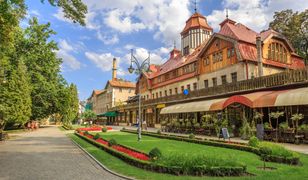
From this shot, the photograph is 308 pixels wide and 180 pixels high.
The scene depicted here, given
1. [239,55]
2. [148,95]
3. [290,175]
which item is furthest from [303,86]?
[148,95]

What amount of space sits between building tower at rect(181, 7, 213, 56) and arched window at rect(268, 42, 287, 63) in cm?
1884

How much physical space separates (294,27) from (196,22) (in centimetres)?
1927

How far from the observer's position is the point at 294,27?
4041 centimetres

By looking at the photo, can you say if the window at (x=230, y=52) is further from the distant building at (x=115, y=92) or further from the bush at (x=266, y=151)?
the distant building at (x=115, y=92)

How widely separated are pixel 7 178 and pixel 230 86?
21701mm

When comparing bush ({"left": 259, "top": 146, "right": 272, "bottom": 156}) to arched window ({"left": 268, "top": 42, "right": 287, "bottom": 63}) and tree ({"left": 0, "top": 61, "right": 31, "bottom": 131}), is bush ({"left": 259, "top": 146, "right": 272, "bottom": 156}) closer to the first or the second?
arched window ({"left": 268, "top": 42, "right": 287, "bottom": 63})

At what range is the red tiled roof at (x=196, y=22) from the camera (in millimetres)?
52625

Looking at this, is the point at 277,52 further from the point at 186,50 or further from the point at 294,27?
the point at 186,50

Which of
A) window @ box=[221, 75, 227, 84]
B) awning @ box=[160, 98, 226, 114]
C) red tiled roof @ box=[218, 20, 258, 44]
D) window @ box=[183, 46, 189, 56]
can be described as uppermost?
window @ box=[183, 46, 189, 56]

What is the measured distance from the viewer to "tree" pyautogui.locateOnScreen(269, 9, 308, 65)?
4003 cm

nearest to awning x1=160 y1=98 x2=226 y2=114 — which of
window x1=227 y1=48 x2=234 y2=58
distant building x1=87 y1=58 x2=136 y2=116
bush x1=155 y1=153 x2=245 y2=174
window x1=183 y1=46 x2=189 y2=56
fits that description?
window x1=227 y1=48 x2=234 y2=58

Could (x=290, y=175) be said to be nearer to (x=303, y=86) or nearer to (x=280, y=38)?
(x=303, y=86)

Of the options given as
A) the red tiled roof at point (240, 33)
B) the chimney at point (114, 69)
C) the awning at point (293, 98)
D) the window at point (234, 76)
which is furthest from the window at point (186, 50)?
the chimney at point (114, 69)

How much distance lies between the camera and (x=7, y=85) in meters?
29.5
